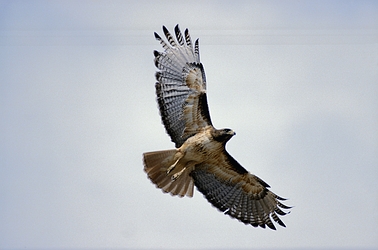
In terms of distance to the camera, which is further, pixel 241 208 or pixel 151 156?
pixel 241 208

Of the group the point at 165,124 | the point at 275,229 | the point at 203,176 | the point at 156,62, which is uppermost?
the point at 156,62

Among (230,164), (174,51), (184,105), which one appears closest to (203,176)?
(230,164)

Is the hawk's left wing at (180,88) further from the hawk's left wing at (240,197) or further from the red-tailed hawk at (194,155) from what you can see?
the hawk's left wing at (240,197)

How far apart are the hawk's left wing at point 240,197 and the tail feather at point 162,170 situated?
49 cm

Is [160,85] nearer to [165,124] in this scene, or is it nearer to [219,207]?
[165,124]

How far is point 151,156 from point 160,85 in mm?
1296

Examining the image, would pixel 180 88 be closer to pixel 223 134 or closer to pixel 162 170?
pixel 223 134

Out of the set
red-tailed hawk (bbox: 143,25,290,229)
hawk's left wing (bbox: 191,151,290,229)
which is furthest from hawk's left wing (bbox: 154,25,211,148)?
hawk's left wing (bbox: 191,151,290,229)

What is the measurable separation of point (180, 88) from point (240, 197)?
93.2 inches

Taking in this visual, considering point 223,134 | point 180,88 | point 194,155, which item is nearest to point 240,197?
point 194,155

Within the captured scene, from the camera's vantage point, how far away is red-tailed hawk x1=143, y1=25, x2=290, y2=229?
13.0 m

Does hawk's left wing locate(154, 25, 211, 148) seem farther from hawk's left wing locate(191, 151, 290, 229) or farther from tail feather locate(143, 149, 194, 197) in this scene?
hawk's left wing locate(191, 151, 290, 229)

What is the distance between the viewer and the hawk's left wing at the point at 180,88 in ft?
43.1

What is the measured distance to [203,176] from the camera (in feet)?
45.2
